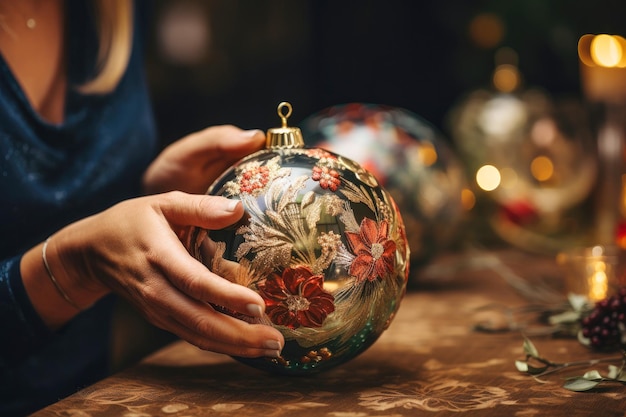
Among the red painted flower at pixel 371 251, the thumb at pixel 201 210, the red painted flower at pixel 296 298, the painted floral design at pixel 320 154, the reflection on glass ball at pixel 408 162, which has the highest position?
the reflection on glass ball at pixel 408 162

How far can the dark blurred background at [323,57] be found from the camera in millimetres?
2541

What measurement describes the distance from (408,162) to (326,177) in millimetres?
533

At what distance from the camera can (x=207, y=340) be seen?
791 millimetres

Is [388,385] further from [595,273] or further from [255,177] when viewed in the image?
[595,273]

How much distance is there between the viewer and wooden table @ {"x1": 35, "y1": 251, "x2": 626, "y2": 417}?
2.52ft

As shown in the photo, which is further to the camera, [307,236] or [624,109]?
[624,109]

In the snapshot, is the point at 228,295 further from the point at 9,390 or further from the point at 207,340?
the point at 9,390

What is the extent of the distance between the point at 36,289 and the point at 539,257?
3.65ft

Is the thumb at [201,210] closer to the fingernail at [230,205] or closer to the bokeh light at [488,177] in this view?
the fingernail at [230,205]

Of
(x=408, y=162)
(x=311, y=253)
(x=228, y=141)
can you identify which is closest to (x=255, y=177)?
(x=311, y=253)

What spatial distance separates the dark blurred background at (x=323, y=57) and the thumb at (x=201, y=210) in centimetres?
173

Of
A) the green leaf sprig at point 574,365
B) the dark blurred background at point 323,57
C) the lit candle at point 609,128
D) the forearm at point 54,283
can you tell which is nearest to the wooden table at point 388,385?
the green leaf sprig at point 574,365

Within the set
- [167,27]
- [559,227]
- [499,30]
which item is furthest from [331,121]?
[167,27]

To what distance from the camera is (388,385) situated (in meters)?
0.85
